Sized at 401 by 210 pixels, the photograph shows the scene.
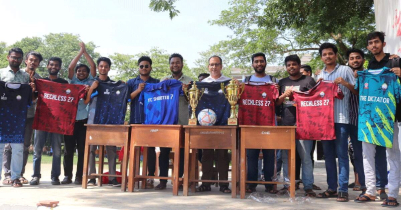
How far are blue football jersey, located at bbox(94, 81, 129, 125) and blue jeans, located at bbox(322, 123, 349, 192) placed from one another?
3382 mm

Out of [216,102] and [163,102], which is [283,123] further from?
[163,102]

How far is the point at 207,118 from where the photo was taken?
5184 mm

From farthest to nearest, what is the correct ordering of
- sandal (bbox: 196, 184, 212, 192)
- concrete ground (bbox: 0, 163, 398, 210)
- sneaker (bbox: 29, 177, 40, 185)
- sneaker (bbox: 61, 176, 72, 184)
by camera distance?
sneaker (bbox: 61, 176, 72, 184)
sneaker (bbox: 29, 177, 40, 185)
sandal (bbox: 196, 184, 212, 192)
concrete ground (bbox: 0, 163, 398, 210)

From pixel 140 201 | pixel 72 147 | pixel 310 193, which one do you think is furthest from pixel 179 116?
pixel 310 193

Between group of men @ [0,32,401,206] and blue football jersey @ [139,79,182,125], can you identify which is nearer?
group of men @ [0,32,401,206]

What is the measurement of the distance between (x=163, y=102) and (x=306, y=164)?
2.49 m

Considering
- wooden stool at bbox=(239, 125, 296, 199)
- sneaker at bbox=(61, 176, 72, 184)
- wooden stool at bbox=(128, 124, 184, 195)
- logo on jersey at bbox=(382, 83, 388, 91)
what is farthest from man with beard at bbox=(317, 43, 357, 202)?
sneaker at bbox=(61, 176, 72, 184)

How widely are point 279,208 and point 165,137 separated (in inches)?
78.7

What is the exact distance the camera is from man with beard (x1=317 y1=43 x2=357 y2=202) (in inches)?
192

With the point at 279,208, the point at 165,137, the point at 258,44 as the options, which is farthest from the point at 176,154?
the point at 258,44

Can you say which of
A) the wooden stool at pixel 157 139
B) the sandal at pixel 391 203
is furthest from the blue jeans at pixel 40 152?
the sandal at pixel 391 203

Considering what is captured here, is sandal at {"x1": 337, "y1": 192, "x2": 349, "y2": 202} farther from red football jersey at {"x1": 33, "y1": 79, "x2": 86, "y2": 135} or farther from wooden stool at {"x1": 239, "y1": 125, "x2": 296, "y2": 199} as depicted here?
red football jersey at {"x1": 33, "y1": 79, "x2": 86, "y2": 135}

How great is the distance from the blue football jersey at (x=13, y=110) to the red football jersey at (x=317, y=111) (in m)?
4.63

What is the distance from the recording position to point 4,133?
5805 mm
